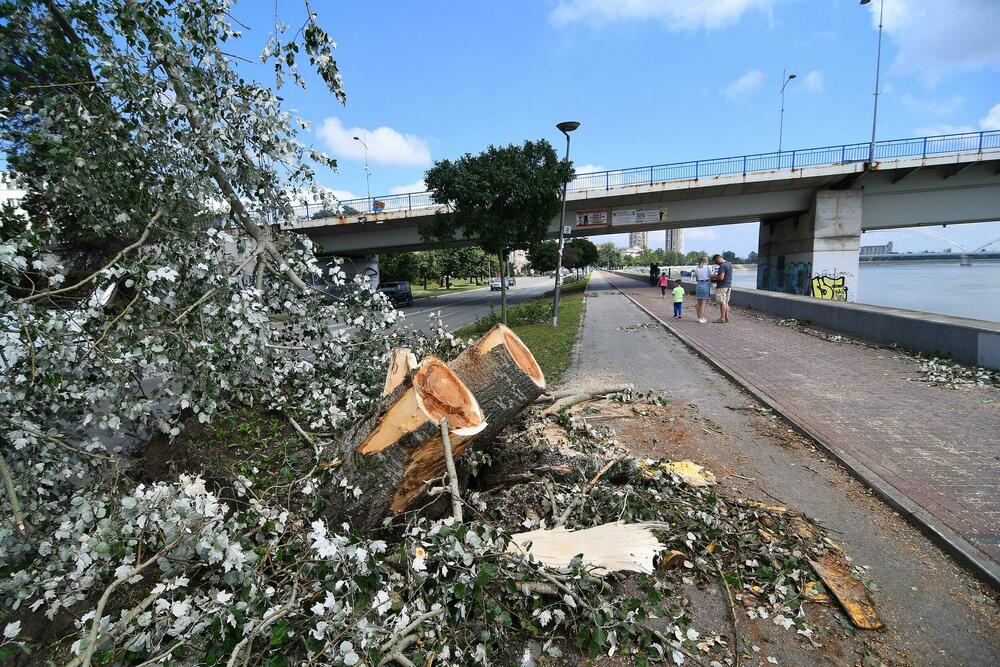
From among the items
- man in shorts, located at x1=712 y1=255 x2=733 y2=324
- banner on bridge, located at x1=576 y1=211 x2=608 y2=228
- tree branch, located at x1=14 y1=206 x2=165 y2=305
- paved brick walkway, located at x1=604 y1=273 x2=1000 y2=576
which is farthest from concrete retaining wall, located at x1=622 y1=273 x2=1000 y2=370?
banner on bridge, located at x1=576 y1=211 x2=608 y2=228

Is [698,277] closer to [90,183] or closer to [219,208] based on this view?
[219,208]

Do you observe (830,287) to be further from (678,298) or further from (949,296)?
(678,298)

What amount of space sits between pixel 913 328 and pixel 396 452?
1000cm

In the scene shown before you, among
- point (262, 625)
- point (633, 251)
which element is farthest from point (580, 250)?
point (633, 251)

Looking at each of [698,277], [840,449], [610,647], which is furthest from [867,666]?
[698,277]

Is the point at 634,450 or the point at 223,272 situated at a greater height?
the point at 223,272

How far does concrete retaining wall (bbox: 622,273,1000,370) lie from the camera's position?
7.03 m

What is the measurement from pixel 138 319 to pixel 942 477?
20.2 feet

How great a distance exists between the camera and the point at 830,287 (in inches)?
880

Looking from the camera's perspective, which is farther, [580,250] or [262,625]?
[580,250]

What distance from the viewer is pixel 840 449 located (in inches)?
179

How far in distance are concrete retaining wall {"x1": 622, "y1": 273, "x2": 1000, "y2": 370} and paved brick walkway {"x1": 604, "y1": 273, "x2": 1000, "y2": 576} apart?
568mm

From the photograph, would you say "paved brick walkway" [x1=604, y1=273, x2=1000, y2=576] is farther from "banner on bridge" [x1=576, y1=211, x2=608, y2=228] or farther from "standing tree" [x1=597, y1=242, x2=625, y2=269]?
"standing tree" [x1=597, y1=242, x2=625, y2=269]

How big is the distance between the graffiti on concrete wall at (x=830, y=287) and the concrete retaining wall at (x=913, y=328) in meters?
10.9
